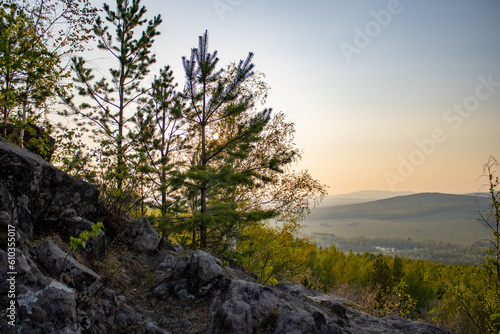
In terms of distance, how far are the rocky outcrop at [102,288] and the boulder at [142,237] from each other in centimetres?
2

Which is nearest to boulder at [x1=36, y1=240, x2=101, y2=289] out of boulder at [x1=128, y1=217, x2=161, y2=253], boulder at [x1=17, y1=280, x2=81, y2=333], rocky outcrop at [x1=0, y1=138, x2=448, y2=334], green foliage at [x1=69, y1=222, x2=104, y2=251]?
rocky outcrop at [x1=0, y1=138, x2=448, y2=334]

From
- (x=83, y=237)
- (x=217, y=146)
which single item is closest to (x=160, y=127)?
(x=217, y=146)

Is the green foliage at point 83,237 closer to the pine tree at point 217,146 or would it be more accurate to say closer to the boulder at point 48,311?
→ the boulder at point 48,311

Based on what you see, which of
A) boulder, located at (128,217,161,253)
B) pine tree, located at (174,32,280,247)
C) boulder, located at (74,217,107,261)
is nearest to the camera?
boulder, located at (74,217,107,261)

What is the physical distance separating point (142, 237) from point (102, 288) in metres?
2.13

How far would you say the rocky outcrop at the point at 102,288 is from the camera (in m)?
2.97

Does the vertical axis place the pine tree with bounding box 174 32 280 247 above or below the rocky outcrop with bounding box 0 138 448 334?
above

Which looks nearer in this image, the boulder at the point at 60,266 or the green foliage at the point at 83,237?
the green foliage at the point at 83,237

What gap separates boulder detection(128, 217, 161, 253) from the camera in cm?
595

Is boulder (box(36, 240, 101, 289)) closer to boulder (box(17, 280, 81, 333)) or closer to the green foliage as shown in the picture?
boulder (box(17, 280, 81, 333))

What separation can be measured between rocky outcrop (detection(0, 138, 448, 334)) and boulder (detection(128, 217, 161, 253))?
0.07 feet

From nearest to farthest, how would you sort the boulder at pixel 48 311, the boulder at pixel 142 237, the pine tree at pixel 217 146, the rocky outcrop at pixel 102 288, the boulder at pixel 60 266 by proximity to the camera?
the boulder at pixel 48 311, the rocky outcrop at pixel 102 288, the boulder at pixel 60 266, the boulder at pixel 142 237, the pine tree at pixel 217 146

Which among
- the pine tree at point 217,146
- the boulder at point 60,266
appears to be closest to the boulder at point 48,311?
the boulder at point 60,266

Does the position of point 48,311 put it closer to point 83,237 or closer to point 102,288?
point 83,237
